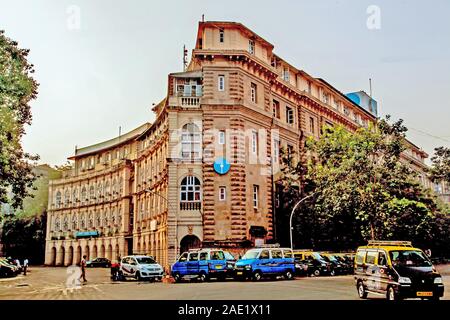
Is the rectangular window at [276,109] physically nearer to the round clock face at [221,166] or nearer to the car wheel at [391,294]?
the round clock face at [221,166]

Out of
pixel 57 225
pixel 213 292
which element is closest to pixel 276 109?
pixel 213 292

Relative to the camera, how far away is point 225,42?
41.0 meters

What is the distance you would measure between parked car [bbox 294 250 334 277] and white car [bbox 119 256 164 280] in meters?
9.65

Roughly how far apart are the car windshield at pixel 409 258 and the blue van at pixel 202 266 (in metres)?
14.1

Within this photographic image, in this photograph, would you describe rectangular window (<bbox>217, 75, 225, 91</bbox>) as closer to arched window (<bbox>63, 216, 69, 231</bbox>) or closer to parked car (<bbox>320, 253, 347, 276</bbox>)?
parked car (<bbox>320, 253, 347, 276</bbox>)

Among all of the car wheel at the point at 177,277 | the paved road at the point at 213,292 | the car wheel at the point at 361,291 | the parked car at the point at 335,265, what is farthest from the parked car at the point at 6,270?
the car wheel at the point at 361,291

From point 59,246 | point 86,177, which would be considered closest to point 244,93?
point 86,177

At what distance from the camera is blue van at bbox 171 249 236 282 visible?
95.2 feet

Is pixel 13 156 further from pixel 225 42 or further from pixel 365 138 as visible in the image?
pixel 365 138

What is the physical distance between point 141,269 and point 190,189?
9596 mm

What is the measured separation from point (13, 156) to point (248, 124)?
19.4 m

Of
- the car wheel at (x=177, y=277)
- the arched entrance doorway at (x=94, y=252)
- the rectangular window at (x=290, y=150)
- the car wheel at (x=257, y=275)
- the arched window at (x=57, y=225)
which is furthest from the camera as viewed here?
the arched window at (x=57, y=225)

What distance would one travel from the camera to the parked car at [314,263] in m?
34.3

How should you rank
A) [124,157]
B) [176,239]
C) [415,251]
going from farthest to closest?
[124,157], [176,239], [415,251]
